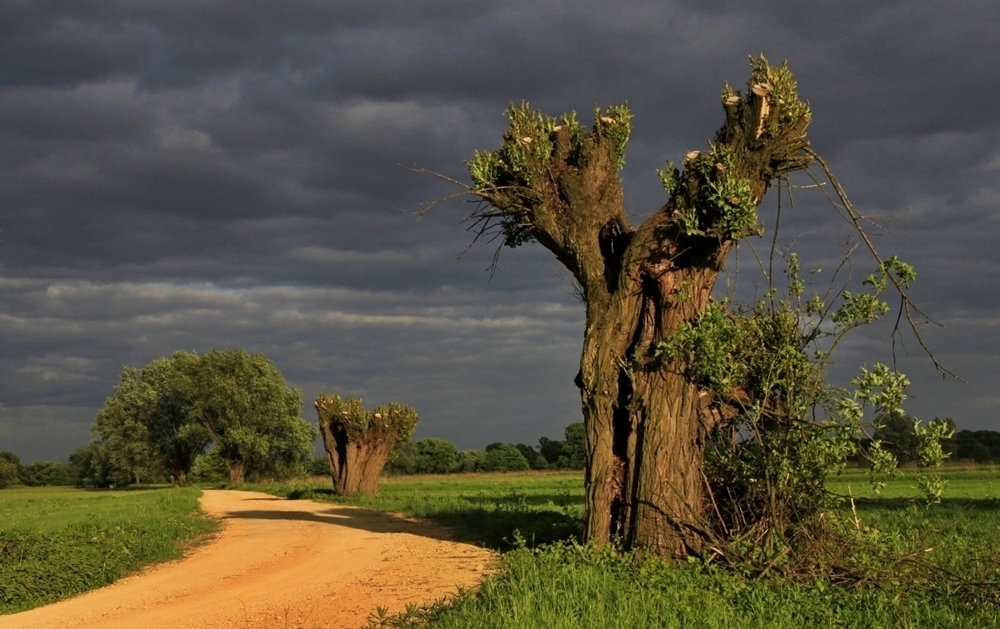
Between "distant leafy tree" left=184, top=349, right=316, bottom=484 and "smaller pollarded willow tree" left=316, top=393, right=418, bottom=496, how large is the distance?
36980 millimetres

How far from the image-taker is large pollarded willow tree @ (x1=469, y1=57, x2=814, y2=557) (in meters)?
11.5

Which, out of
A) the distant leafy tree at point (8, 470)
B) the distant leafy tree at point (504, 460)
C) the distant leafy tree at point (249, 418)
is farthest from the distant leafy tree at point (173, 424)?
the distant leafy tree at point (8, 470)

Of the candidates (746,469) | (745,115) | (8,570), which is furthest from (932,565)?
(8,570)

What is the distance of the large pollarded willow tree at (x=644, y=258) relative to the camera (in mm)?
11516

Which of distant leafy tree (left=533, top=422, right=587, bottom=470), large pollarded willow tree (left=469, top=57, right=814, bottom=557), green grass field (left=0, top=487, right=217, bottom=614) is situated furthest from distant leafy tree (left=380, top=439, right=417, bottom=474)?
large pollarded willow tree (left=469, top=57, right=814, bottom=557)

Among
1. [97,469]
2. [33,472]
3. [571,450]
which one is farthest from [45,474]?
[571,450]

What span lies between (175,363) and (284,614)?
71522 millimetres

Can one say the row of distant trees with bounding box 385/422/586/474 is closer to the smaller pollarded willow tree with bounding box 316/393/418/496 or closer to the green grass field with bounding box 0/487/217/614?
the smaller pollarded willow tree with bounding box 316/393/418/496

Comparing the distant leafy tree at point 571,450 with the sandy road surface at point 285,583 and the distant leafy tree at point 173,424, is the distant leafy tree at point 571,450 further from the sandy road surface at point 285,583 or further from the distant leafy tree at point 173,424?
the sandy road surface at point 285,583

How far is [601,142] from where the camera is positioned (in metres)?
→ 13.6

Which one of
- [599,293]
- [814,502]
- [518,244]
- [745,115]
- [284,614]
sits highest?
[745,115]

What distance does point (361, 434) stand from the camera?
32844 millimetres

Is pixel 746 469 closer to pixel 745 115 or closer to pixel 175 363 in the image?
pixel 745 115

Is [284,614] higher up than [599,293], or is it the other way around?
[599,293]
